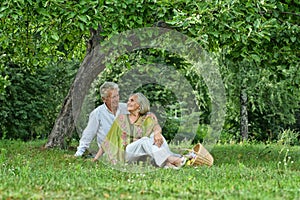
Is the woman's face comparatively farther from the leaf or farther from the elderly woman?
the leaf

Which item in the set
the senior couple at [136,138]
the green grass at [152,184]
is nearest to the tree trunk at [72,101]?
the senior couple at [136,138]

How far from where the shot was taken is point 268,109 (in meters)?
16.0

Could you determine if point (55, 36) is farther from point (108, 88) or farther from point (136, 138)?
point (136, 138)

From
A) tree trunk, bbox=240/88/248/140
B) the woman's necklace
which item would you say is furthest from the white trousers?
tree trunk, bbox=240/88/248/140

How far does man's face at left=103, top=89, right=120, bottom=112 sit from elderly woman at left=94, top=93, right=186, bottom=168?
0.46 m

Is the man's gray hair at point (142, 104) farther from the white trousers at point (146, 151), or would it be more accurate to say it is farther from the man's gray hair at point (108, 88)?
the man's gray hair at point (108, 88)

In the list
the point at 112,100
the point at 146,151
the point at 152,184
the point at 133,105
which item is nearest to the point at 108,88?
the point at 112,100

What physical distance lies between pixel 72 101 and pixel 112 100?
83.2 inches

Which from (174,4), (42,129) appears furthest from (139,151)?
(42,129)

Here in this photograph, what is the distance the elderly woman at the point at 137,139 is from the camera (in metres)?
7.07

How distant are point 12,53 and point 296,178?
7.29 m

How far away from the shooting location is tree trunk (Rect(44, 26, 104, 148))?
31.7 ft

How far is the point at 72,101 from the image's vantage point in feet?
32.1

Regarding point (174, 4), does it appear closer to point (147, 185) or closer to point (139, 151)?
point (139, 151)
